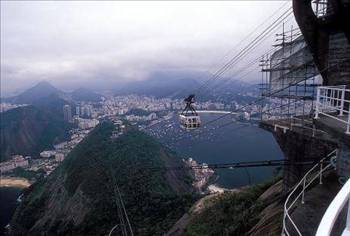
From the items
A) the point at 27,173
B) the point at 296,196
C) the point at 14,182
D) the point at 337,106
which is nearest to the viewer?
the point at 296,196

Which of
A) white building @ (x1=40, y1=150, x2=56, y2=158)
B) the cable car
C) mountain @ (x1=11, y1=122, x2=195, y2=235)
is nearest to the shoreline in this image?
white building @ (x1=40, y1=150, x2=56, y2=158)

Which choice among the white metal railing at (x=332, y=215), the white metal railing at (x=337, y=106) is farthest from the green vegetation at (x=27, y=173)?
the white metal railing at (x=332, y=215)

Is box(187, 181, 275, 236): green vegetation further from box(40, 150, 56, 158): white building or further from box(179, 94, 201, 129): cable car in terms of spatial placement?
box(40, 150, 56, 158): white building

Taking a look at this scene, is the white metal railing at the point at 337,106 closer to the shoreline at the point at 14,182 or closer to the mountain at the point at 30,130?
the shoreline at the point at 14,182

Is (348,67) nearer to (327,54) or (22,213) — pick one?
(327,54)

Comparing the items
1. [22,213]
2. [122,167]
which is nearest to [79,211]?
[122,167]

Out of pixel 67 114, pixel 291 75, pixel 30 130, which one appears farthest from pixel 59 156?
pixel 291 75

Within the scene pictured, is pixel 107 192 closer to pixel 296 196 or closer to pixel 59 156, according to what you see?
pixel 296 196
